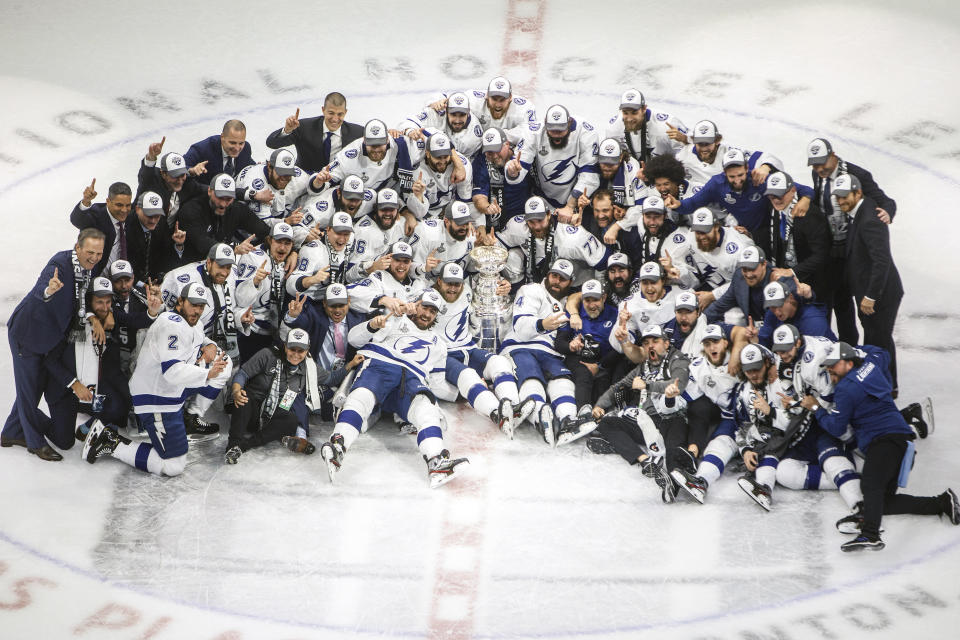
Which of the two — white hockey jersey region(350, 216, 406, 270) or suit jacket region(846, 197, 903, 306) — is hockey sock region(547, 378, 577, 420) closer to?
white hockey jersey region(350, 216, 406, 270)

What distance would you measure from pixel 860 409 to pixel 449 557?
2759mm

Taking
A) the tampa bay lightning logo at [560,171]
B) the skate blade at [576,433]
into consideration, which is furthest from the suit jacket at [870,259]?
the tampa bay lightning logo at [560,171]

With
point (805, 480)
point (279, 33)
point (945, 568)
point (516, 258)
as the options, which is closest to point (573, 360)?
point (516, 258)

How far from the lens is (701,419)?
401 inches

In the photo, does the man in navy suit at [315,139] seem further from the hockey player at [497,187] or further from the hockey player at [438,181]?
the hockey player at [497,187]

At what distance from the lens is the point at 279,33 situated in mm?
15328

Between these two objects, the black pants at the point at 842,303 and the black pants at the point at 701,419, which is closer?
the black pants at the point at 701,419

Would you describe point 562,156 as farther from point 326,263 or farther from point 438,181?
point 326,263

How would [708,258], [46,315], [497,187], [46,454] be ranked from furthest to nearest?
1. [497,187]
2. [708,258]
3. [46,454]
4. [46,315]

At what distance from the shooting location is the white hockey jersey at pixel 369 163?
11.5 meters

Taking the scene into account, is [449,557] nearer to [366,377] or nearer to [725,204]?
[366,377]

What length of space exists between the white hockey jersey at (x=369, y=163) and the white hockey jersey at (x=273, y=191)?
26 centimetres

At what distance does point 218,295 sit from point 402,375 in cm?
141

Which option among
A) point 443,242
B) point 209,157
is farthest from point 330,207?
point 209,157
